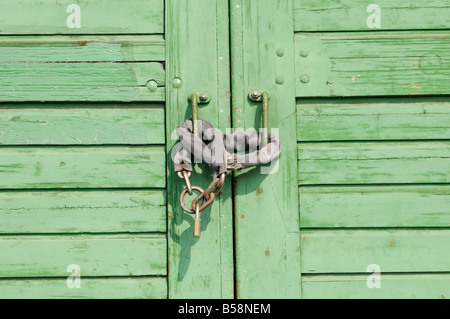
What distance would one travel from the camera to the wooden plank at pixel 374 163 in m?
1.14

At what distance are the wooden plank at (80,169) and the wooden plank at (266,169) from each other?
10.2 inches

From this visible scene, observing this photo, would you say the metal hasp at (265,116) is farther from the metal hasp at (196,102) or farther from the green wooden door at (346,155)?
the metal hasp at (196,102)

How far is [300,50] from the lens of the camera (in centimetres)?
115

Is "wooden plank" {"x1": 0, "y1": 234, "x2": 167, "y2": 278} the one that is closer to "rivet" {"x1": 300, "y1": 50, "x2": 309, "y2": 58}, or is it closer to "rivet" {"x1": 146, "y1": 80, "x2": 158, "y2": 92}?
"rivet" {"x1": 146, "y1": 80, "x2": 158, "y2": 92}

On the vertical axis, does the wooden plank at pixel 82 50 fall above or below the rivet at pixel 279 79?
above

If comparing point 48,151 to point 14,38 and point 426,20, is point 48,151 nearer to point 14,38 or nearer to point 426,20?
point 14,38

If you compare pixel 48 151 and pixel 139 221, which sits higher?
pixel 48 151

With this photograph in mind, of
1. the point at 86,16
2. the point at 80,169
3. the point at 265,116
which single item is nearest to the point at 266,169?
the point at 265,116

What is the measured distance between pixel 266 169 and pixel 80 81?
596 mm

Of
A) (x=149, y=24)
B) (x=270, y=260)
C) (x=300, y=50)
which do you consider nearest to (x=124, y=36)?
(x=149, y=24)

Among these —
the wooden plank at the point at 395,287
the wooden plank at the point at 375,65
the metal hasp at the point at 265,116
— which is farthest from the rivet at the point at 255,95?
the wooden plank at the point at 395,287

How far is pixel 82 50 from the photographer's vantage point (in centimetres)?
115

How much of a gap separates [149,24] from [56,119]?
0.39 meters

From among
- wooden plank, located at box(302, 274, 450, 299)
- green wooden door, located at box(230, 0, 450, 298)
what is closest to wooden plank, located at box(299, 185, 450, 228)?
green wooden door, located at box(230, 0, 450, 298)
